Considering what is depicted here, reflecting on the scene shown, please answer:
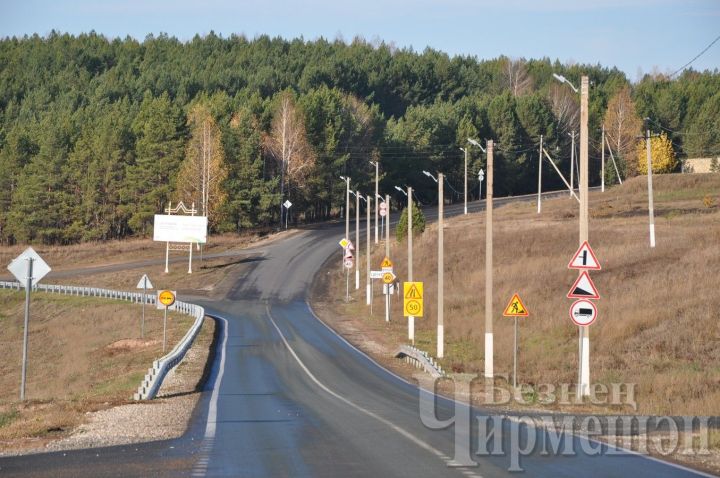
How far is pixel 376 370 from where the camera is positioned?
1294 inches

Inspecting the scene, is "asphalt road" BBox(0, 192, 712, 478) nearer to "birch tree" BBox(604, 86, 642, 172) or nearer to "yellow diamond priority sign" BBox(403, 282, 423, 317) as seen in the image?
"yellow diamond priority sign" BBox(403, 282, 423, 317)

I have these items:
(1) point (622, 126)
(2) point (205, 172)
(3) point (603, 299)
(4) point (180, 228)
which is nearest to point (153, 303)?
(4) point (180, 228)

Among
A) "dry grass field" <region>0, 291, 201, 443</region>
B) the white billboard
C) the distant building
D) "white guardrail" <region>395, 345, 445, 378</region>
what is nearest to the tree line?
the distant building

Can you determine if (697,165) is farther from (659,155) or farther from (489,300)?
(489,300)

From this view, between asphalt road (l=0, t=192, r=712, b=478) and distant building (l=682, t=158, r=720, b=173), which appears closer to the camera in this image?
asphalt road (l=0, t=192, r=712, b=478)

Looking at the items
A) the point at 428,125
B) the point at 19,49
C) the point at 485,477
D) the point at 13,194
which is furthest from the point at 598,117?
the point at 485,477

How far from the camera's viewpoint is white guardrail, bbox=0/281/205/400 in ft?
76.2

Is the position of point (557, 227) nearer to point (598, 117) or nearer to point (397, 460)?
point (397, 460)

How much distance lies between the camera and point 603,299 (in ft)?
143

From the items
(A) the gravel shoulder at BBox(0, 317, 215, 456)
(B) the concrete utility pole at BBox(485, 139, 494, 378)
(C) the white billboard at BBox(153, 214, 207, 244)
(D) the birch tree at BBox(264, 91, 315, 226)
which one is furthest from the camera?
(D) the birch tree at BBox(264, 91, 315, 226)

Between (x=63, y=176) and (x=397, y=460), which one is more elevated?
(x=63, y=176)

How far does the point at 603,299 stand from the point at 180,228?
46.2 meters

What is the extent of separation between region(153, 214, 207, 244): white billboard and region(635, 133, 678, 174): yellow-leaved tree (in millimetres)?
74466

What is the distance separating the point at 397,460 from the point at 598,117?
144m
